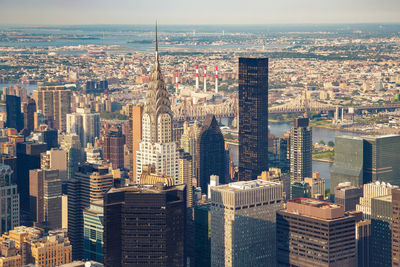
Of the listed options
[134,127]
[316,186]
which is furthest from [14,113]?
[316,186]

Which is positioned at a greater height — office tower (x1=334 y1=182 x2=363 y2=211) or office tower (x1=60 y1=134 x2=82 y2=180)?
office tower (x1=60 y1=134 x2=82 y2=180)

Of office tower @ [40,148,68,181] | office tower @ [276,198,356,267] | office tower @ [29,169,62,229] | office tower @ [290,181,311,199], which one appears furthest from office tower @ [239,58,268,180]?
office tower @ [276,198,356,267]

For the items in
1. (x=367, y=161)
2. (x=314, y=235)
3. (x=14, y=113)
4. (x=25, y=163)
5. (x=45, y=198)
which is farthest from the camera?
(x=14, y=113)

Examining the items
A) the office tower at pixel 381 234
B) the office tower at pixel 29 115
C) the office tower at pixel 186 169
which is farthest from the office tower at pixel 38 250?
the office tower at pixel 29 115

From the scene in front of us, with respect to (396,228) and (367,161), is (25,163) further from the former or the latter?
(396,228)

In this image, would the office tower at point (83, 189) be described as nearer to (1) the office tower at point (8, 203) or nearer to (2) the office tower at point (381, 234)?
(1) the office tower at point (8, 203)

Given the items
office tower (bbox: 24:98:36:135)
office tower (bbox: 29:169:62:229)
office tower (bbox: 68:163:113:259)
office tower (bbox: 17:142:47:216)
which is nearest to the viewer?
office tower (bbox: 68:163:113:259)

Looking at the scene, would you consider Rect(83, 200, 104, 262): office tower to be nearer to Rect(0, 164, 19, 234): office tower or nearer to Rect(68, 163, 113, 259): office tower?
Rect(68, 163, 113, 259): office tower
